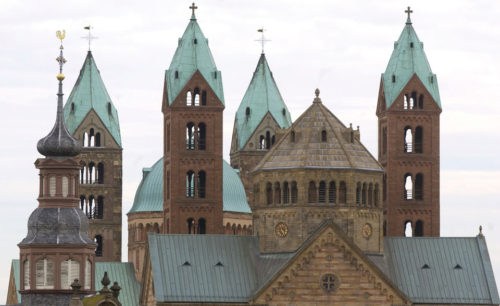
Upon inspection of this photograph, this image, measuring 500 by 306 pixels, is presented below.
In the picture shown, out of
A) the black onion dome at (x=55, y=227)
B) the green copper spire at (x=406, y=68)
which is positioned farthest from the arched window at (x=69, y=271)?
the green copper spire at (x=406, y=68)

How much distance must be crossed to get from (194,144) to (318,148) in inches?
783

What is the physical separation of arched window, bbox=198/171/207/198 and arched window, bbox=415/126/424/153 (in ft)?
53.5

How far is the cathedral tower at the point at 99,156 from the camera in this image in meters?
168

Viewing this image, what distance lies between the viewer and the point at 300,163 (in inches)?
4968

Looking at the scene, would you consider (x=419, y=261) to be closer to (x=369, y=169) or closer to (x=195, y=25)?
(x=369, y=169)

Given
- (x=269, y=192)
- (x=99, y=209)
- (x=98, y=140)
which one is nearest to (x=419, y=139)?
(x=269, y=192)

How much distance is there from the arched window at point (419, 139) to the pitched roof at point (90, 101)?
112ft

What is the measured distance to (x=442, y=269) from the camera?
129 m

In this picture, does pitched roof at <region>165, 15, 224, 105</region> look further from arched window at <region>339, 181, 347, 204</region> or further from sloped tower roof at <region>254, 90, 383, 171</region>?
arched window at <region>339, 181, 347, 204</region>

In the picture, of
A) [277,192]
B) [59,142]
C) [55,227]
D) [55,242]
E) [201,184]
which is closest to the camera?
[55,242]

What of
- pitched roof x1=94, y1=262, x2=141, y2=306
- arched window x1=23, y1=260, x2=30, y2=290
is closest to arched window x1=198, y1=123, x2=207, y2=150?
pitched roof x1=94, y1=262, x2=141, y2=306

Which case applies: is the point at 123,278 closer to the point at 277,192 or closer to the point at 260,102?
the point at 260,102

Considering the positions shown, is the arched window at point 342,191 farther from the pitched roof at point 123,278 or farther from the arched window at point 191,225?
the pitched roof at point 123,278

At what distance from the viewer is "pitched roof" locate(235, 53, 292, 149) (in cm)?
16525
